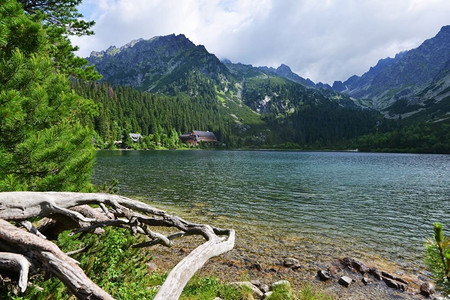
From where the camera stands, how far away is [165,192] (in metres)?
33.5

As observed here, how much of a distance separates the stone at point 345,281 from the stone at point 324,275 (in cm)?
54

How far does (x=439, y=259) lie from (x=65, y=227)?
7.04 metres

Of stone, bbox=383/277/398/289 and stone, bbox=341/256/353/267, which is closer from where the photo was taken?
stone, bbox=383/277/398/289

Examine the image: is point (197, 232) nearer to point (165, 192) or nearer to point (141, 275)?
point (141, 275)

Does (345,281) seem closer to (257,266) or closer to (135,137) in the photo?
(257,266)

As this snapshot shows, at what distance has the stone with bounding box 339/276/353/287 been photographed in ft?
37.7

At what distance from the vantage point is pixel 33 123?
6.78 metres

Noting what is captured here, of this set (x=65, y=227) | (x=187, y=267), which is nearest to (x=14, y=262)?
(x=65, y=227)

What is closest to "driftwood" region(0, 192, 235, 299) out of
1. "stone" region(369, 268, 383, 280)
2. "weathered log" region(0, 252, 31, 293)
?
"weathered log" region(0, 252, 31, 293)

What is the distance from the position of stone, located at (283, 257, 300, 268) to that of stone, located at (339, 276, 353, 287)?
85.0 inches

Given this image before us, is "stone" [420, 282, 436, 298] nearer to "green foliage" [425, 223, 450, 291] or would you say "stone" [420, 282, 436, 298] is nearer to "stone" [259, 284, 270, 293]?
"stone" [259, 284, 270, 293]

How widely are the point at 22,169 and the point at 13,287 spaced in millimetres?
3457

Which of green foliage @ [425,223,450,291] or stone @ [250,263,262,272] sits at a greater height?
green foliage @ [425,223,450,291]

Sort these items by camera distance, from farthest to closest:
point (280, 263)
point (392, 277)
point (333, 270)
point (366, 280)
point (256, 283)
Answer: point (280, 263) → point (333, 270) → point (392, 277) → point (366, 280) → point (256, 283)
